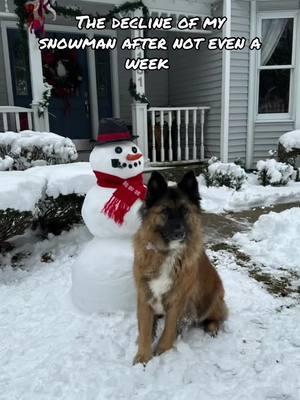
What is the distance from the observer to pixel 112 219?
9.23 feet

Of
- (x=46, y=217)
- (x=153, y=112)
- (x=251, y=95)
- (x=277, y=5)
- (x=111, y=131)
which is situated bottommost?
(x=46, y=217)

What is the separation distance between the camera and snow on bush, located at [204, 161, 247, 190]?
21.9 feet

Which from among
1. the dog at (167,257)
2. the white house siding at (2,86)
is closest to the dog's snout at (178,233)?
the dog at (167,257)

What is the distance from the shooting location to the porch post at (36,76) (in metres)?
6.64

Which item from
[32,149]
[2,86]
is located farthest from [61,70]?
[32,149]

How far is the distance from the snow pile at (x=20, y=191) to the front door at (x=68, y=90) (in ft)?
17.1

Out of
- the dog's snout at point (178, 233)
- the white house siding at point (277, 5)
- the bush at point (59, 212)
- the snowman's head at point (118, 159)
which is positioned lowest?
the bush at point (59, 212)

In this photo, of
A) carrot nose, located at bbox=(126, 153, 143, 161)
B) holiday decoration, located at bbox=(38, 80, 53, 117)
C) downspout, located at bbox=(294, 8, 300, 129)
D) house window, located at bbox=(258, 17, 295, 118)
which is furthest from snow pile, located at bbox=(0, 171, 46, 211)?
Result: downspout, located at bbox=(294, 8, 300, 129)

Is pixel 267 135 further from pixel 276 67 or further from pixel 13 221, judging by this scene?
pixel 13 221

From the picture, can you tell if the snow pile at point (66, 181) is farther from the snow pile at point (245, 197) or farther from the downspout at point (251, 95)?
the downspout at point (251, 95)

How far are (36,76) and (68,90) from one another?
7.49ft

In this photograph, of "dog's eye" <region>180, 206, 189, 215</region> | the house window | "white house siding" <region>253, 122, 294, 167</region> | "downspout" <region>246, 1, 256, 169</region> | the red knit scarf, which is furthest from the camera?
"white house siding" <region>253, 122, 294, 167</region>

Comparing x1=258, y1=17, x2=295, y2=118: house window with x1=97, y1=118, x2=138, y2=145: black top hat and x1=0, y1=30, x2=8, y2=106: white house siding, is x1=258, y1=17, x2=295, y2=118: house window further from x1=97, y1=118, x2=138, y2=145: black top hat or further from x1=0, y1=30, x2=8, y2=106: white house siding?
x1=97, y1=118, x2=138, y2=145: black top hat

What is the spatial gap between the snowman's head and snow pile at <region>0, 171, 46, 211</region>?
108 cm
